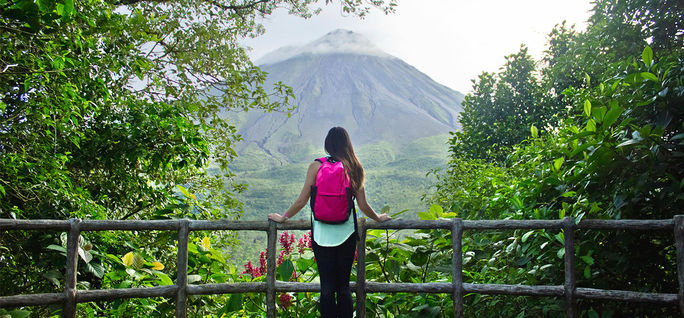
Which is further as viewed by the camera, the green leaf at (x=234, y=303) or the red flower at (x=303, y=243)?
the red flower at (x=303, y=243)

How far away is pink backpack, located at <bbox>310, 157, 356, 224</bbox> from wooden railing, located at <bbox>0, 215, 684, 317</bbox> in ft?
0.92

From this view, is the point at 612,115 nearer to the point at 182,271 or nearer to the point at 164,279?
the point at 182,271

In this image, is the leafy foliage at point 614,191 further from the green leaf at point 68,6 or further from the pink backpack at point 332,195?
the green leaf at point 68,6

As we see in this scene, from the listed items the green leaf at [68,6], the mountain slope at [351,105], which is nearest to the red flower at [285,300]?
the green leaf at [68,6]

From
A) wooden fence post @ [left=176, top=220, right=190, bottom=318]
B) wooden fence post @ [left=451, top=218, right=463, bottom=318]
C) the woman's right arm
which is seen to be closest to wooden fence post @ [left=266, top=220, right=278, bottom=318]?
wooden fence post @ [left=176, top=220, right=190, bottom=318]

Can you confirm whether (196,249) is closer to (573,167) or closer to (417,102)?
(573,167)

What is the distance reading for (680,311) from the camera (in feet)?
9.09

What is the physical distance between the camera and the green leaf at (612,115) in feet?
9.06

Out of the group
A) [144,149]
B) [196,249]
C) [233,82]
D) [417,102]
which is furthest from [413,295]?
[417,102]

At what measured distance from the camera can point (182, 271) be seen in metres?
3.09

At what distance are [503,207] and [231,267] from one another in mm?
2143

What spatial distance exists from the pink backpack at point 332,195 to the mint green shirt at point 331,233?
0.10 ft

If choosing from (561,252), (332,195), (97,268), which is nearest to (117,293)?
(97,268)

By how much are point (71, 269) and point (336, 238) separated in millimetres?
1656
